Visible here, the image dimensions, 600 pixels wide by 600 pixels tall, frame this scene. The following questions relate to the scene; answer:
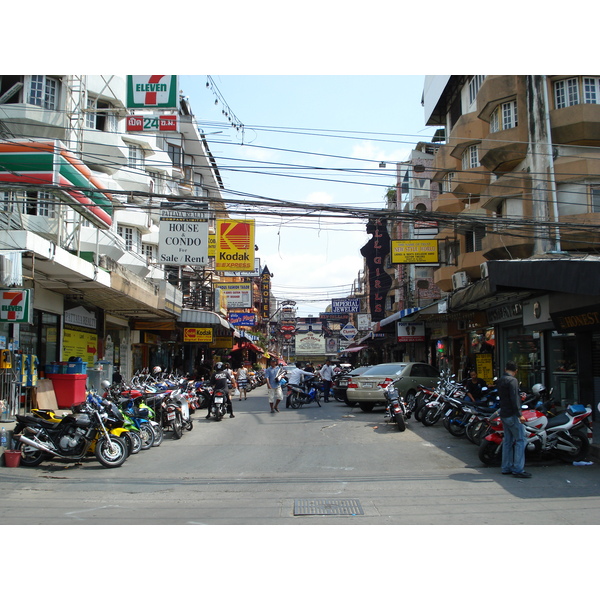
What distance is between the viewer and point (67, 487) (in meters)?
8.95

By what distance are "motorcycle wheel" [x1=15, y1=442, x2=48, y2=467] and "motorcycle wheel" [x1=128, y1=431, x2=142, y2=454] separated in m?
1.68

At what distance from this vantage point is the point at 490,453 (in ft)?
33.5

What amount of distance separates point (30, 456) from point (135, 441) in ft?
6.56

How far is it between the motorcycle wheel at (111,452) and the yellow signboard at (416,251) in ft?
53.3

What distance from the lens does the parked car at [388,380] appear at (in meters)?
18.9

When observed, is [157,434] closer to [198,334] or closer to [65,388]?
[65,388]

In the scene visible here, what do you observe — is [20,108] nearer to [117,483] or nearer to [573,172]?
[117,483]

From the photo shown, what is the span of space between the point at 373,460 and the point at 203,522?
5028mm

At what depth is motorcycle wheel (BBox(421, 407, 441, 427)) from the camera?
50.7 ft

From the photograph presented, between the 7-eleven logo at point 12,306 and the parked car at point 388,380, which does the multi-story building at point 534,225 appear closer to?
the parked car at point 388,380

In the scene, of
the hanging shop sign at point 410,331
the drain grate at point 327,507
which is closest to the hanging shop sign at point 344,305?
the hanging shop sign at point 410,331

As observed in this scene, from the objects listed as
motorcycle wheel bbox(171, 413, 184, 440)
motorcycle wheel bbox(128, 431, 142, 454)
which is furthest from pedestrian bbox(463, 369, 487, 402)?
motorcycle wheel bbox(128, 431, 142, 454)

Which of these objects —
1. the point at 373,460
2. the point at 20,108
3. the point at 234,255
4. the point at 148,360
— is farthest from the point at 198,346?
the point at 373,460

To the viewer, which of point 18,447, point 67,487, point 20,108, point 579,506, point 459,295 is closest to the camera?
point 579,506
